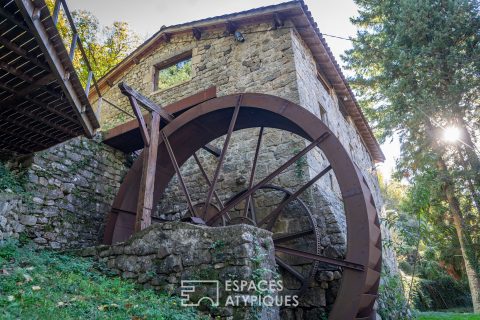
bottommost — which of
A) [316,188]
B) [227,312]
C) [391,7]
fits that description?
[227,312]

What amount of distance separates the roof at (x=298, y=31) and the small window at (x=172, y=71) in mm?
630

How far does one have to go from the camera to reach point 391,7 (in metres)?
10.2

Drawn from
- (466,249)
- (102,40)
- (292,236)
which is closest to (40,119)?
(292,236)

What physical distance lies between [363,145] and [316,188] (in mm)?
7789

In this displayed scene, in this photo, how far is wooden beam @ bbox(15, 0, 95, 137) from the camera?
138 inches


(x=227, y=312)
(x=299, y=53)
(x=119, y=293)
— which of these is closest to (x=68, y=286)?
(x=119, y=293)

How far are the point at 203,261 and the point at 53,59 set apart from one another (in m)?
3.03

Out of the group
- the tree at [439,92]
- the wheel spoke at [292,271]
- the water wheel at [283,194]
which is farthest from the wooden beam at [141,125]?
the tree at [439,92]

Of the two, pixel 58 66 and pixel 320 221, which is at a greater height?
pixel 58 66

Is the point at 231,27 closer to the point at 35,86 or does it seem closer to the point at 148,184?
the point at 148,184

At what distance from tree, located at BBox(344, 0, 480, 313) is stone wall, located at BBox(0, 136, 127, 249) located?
7.80m

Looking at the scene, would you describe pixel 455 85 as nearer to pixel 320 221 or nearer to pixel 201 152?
pixel 320 221

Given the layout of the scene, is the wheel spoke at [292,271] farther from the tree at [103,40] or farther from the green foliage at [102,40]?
the tree at [103,40]

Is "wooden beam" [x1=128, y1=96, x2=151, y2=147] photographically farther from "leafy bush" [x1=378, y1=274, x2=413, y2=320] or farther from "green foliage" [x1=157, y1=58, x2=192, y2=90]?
"green foliage" [x1=157, y1=58, x2=192, y2=90]
